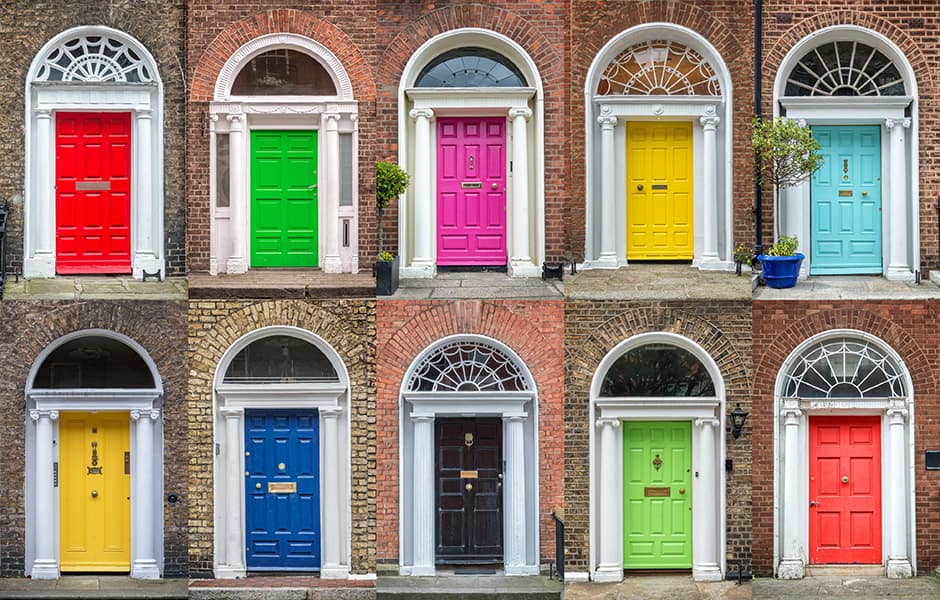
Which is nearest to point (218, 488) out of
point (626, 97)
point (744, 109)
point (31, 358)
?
point (31, 358)

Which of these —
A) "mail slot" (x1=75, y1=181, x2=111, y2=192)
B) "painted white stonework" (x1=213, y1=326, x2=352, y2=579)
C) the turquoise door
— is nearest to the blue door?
"painted white stonework" (x1=213, y1=326, x2=352, y2=579)

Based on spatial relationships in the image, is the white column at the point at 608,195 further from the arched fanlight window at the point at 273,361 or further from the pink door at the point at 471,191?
the arched fanlight window at the point at 273,361

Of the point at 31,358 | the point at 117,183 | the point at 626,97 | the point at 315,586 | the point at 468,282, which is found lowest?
the point at 315,586

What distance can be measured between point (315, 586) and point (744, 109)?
8067 mm

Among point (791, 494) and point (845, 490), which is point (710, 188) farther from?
point (845, 490)

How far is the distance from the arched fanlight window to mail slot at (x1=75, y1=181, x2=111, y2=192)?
2.97 m

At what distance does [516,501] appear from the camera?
15.0 m

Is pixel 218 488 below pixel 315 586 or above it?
above

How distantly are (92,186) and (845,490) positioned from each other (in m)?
10.4

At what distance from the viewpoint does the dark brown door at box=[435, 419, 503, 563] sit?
15.1 metres

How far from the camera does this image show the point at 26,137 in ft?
50.9

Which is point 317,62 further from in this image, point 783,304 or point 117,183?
point 783,304

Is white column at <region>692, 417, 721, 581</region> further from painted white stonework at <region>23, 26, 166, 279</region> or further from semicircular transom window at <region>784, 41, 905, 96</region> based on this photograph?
painted white stonework at <region>23, 26, 166, 279</region>

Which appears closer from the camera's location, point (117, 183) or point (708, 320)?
point (708, 320)
